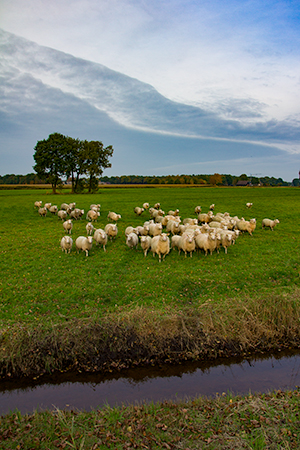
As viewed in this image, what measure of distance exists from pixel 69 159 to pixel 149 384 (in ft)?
240

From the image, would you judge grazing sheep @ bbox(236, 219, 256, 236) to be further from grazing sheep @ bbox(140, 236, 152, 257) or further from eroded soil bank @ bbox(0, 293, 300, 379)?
eroded soil bank @ bbox(0, 293, 300, 379)

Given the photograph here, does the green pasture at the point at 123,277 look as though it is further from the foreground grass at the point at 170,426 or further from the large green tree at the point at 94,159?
the large green tree at the point at 94,159

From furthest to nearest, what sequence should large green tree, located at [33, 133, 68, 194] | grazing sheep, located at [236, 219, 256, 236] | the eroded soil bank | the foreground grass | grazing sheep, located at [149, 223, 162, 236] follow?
large green tree, located at [33, 133, 68, 194], grazing sheep, located at [236, 219, 256, 236], grazing sheep, located at [149, 223, 162, 236], the eroded soil bank, the foreground grass

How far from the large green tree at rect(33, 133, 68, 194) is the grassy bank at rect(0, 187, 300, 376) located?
53828mm

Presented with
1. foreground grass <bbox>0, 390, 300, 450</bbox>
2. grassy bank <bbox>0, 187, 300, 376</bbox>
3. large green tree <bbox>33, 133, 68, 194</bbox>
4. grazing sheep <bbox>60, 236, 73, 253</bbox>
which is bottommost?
foreground grass <bbox>0, 390, 300, 450</bbox>

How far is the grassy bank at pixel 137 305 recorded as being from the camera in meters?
9.22

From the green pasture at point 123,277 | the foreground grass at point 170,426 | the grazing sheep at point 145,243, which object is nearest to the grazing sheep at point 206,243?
the green pasture at point 123,277

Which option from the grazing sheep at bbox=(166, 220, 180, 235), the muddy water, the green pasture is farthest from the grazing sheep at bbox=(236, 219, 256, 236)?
the muddy water

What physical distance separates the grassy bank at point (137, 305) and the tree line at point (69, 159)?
5407 centimetres

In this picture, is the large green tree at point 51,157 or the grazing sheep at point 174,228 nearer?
the grazing sheep at point 174,228

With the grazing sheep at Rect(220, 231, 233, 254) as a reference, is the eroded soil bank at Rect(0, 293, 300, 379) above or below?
below

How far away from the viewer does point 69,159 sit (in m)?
75.2

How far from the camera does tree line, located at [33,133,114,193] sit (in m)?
70.4

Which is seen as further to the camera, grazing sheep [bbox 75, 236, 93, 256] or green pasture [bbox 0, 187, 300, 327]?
grazing sheep [bbox 75, 236, 93, 256]
